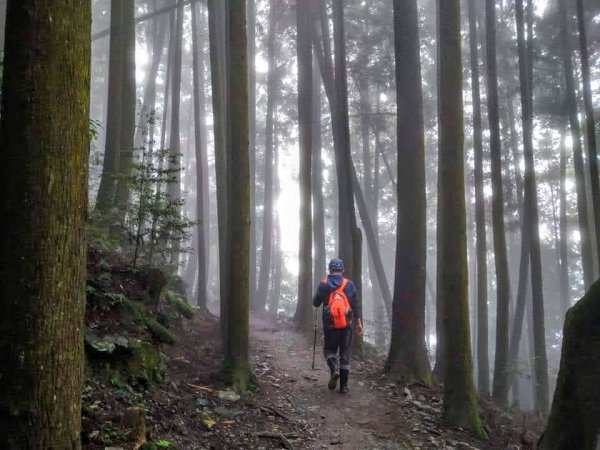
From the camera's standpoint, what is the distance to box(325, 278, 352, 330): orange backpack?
815cm

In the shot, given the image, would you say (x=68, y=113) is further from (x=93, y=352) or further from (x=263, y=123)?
(x=263, y=123)

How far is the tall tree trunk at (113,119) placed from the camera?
10.0 m

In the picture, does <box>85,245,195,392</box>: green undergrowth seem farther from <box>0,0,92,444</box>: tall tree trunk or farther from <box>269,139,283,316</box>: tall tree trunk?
<box>269,139,283,316</box>: tall tree trunk

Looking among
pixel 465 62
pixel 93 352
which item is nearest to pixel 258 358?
pixel 93 352

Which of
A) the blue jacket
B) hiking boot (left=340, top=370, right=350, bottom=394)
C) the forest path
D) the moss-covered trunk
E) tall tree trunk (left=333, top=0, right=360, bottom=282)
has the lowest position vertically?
the forest path

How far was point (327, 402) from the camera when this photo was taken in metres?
7.82

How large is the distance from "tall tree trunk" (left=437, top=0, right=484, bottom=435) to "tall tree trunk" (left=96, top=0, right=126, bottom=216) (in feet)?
21.1

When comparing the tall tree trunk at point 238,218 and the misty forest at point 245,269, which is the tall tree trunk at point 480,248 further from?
the tall tree trunk at point 238,218

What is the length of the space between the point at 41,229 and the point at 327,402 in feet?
19.9

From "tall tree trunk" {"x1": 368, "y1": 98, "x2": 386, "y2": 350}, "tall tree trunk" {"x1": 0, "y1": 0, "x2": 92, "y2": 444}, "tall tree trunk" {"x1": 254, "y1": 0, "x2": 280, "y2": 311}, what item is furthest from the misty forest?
"tall tree trunk" {"x1": 254, "y1": 0, "x2": 280, "y2": 311}

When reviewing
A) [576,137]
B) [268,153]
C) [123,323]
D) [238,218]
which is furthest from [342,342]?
[268,153]

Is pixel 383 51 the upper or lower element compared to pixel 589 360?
upper

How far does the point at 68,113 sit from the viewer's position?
2.88 meters

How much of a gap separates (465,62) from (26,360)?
23662 millimetres
